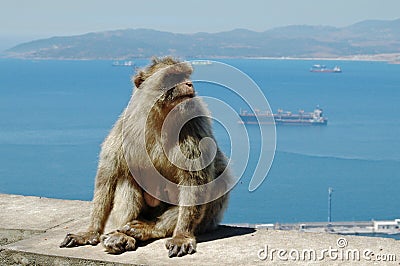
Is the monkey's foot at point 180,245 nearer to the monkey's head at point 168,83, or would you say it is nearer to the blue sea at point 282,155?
the monkey's head at point 168,83

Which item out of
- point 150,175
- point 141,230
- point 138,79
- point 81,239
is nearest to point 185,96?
point 138,79

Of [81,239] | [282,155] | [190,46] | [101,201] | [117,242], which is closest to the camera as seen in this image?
[117,242]

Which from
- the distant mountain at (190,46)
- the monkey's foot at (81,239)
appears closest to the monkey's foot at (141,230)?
the monkey's foot at (81,239)

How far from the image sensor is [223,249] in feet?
10.2

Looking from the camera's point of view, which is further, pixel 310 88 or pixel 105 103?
pixel 310 88

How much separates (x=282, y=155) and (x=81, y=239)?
55.0 metres

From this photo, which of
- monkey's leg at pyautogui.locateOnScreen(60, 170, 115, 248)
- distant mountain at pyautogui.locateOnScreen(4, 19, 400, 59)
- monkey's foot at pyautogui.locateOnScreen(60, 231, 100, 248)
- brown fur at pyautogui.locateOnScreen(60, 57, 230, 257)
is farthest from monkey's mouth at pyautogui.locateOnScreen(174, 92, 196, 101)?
distant mountain at pyautogui.locateOnScreen(4, 19, 400, 59)

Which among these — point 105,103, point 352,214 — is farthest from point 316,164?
point 105,103

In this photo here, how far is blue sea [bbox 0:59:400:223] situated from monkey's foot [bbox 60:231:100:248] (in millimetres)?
20924

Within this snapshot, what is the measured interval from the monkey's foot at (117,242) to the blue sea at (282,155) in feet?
69.1

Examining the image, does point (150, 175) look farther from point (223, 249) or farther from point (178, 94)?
point (223, 249)

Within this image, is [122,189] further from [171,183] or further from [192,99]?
[192,99]

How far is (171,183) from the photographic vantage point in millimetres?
3318

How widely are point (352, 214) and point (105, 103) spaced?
5050 cm
